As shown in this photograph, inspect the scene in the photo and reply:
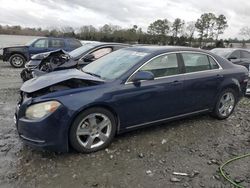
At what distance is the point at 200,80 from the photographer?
5473 mm

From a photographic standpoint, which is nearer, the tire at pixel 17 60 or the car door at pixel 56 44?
the car door at pixel 56 44

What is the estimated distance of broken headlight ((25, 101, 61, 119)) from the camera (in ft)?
13.1

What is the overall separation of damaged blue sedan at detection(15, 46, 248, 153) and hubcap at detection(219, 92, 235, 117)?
0.02m

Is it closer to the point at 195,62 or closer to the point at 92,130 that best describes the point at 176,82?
the point at 195,62

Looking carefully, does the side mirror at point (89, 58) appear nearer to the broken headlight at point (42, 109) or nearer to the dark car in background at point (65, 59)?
the dark car in background at point (65, 59)

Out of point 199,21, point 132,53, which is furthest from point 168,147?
point 199,21

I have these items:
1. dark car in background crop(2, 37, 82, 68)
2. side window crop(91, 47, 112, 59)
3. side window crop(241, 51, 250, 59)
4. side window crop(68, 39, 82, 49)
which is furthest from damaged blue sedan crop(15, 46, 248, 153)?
dark car in background crop(2, 37, 82, 68)

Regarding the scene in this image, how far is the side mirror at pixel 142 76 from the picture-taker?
4605 mm

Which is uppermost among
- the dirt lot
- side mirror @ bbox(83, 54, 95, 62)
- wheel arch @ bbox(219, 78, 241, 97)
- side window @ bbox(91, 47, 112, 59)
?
side window @ bbox(91, 47, 112, 59)

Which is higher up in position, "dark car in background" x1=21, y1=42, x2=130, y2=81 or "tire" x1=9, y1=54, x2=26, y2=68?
"dark car in background" x1=21, y1=42, x2=130, y2=81

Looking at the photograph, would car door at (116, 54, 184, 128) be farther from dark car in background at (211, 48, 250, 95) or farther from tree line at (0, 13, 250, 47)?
tree line at (0, 13, 250, 47)

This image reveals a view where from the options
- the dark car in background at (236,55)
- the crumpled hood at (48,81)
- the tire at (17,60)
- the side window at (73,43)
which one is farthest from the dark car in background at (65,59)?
the tire at (17,60)

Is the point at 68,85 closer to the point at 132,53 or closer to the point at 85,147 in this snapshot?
the point at 85,147

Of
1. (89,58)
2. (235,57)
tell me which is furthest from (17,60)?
(235,57)
